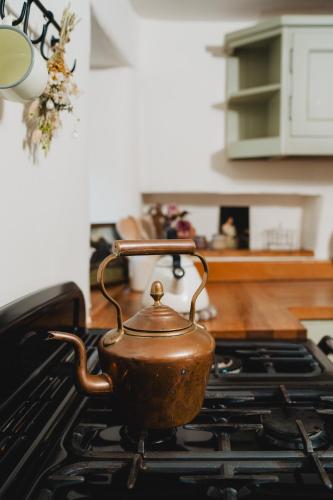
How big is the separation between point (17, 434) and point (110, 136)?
5.27 feet

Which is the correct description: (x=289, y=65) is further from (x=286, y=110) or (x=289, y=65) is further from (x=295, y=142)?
(x=295, y=142)

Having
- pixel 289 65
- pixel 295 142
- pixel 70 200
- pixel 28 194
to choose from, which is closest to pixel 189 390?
pixel 28 194

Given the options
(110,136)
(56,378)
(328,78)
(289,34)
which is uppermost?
(289,34)

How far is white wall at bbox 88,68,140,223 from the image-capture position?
2.04 meters

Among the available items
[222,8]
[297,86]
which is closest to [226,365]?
[297,86]

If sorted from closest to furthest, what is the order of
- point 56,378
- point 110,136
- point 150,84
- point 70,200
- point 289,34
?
point 56,378 < point 70,200 < point 289,34 < point 110,136 < point 150,84

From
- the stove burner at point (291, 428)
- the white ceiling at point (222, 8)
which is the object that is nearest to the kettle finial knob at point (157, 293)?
the stove burner at point (291, 428)

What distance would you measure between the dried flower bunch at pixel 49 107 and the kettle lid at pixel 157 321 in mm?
448

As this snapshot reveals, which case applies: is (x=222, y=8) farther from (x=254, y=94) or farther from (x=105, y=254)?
(x=105, y=254)

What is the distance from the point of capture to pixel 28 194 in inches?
35.9

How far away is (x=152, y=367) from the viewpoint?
575 mm

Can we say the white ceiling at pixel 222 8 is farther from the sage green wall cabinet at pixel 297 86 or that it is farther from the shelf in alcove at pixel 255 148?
the shelf in alcove at pixel 255 148

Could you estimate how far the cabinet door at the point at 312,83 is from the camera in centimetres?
191

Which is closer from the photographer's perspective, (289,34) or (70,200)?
(70,200)
